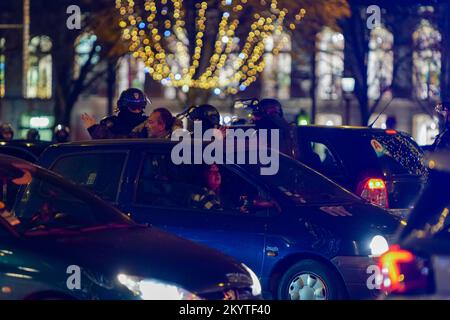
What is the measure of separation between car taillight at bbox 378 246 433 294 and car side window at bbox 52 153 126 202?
393 cm

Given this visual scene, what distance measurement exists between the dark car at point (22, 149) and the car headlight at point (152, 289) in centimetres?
892

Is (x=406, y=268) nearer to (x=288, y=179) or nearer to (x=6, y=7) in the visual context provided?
(x=288, y=179)

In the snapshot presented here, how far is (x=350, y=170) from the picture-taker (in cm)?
1117

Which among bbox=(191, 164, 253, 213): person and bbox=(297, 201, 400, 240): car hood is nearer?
bbox=(297, 201, 400, 240): car hood

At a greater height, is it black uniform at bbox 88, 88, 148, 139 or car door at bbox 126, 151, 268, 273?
black uniform at bbox 88, 88, 148, 139

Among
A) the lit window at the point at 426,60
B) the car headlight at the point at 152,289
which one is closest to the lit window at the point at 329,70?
the lit window at the point at 426,60

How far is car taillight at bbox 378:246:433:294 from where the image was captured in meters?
5.64

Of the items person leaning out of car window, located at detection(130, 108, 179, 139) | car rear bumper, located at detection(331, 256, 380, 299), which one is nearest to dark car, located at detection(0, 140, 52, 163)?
person leaning out of car window, located at detection(130, 108, 179, 139)

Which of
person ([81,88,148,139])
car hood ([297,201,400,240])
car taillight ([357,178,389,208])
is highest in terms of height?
person ([81,88,148,139])

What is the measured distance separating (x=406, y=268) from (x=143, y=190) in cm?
391

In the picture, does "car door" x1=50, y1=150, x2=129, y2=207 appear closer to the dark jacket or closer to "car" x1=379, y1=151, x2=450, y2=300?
the dark jacket

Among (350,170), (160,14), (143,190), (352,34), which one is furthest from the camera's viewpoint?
(352,34)

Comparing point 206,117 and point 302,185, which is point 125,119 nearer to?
point 206,117
